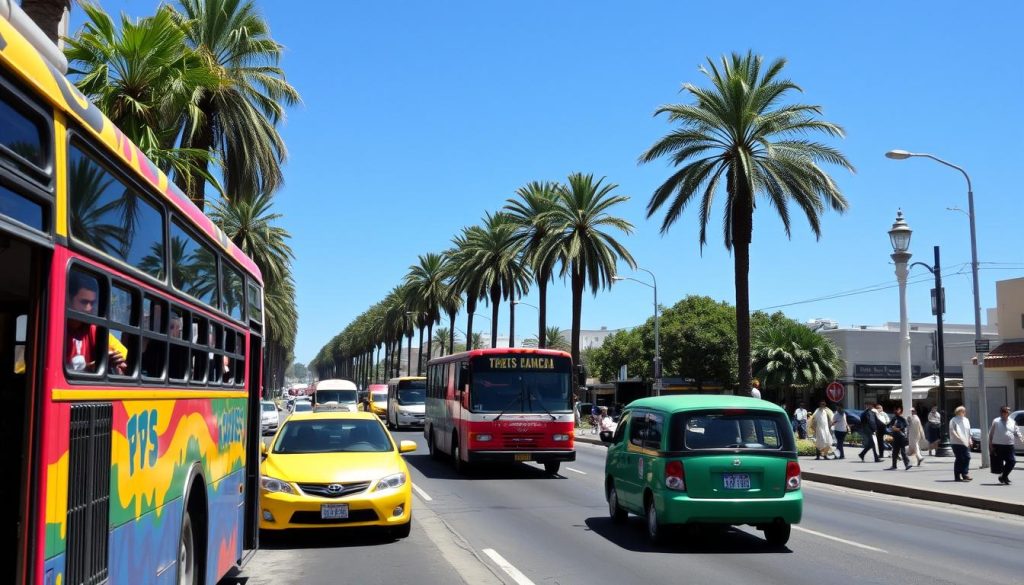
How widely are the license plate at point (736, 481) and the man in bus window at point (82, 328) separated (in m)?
8.72

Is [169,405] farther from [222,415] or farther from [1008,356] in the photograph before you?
[1008,356]

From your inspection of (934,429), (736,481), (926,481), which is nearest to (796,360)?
(934,429)

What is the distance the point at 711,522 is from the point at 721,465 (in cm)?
68

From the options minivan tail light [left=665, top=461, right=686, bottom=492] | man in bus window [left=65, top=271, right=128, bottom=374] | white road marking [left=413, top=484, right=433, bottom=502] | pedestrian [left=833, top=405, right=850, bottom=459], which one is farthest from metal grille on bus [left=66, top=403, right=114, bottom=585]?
pedestrian [left=833, top=405, right=850, bottom=459]

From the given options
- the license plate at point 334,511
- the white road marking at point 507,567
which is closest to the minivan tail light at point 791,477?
the white road marking at point 507,567

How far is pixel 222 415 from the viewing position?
8195 millimetres

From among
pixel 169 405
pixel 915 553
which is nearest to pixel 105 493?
pixel 169 405

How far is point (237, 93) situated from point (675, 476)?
19745mm

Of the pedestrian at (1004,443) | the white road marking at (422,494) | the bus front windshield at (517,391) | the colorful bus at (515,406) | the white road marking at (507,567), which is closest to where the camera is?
the white road marking at (507,567)

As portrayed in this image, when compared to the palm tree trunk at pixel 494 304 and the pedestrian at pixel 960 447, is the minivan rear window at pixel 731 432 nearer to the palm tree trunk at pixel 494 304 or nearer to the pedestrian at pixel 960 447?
the pedestrian at pixel 960 447

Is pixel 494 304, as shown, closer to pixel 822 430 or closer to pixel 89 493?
pixel 822 430

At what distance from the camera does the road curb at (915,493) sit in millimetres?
17453

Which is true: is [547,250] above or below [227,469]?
above

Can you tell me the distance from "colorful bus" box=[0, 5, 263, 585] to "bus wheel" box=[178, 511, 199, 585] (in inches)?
0.7
